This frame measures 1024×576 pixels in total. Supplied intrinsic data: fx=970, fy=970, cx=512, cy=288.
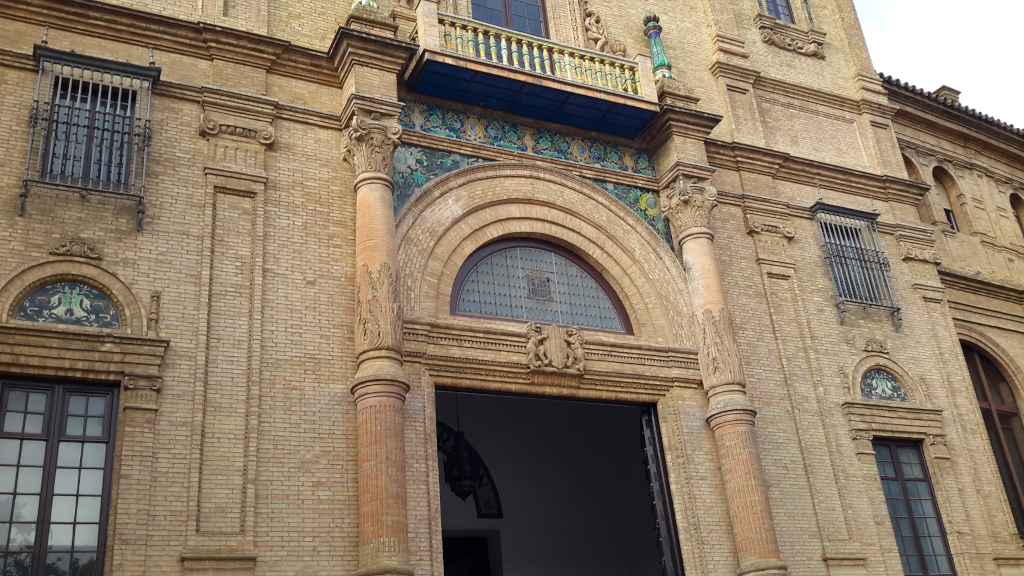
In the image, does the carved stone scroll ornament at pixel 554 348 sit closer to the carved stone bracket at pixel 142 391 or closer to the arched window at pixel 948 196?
the carved stone bracket at pixel 142 391

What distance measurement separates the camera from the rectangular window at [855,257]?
17031 millimetres

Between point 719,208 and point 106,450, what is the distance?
10388 millimetres

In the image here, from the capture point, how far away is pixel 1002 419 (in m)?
19.9

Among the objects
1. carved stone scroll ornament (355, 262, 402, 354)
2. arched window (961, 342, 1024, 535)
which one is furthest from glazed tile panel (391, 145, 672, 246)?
arched window (961, 342, 1024, 535)

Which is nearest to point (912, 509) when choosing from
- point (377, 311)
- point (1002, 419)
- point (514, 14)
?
point (1002, 419)

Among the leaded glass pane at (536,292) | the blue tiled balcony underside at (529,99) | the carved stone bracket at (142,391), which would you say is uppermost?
the blue tiled balcony underside at (529,99)

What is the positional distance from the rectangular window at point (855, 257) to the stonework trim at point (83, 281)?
37.5 ft

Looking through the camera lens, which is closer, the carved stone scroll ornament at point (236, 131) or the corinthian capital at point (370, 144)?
the carved stone scroll ornament at point (236, 131)

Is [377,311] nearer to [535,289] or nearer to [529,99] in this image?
[535,289]

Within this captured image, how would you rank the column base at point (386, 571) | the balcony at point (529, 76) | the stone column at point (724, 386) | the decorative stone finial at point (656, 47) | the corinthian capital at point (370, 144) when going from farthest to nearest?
the decorative stone finial at point (656, 47) → the balcony at point (529, 76) → the stone column at point (724, 386) → the corinthian capital at point (370, 144) → the column base at point (386, 571)

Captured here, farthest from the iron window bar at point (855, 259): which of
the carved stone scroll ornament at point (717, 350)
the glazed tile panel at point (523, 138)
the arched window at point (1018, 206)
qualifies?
the arched window at point (1018, 206)

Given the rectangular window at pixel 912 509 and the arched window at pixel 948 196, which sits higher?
the arched window at pixel 948 196

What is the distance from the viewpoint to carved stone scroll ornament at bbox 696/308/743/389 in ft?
46.4

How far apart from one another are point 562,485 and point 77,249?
1133 cm
